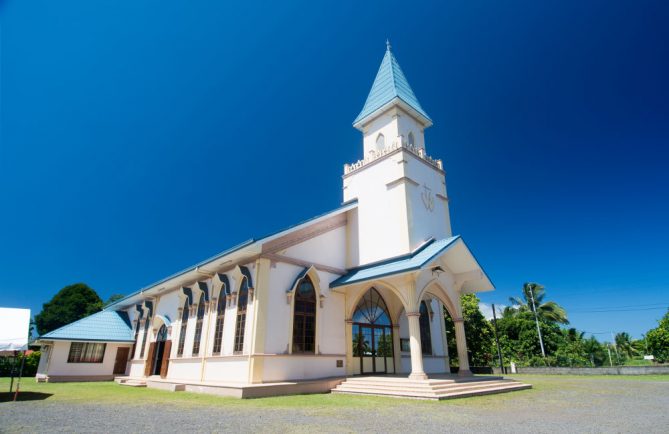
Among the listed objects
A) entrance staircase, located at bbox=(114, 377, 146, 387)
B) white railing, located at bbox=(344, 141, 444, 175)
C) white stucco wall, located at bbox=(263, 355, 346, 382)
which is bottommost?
entrance staircase, located at bbox=(114, 377, 146, 387)

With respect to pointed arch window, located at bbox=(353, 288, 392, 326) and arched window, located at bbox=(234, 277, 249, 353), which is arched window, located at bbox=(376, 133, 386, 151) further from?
arched window, located at bbox=(234, 277, 249, 353)

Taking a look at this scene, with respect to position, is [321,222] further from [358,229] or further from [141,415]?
[141,415]

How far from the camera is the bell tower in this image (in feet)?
53.5

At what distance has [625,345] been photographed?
65375 millimetres

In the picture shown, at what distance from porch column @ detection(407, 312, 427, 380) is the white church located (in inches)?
1.8

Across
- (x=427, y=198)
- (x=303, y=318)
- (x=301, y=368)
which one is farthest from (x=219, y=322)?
(x=427, y=198)

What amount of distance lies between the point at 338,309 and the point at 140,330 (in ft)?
50.7

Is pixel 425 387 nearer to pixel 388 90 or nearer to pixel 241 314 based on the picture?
pixel 241 314

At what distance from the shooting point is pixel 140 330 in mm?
23594

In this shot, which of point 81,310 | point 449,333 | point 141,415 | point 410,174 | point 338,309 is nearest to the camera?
point 141,415

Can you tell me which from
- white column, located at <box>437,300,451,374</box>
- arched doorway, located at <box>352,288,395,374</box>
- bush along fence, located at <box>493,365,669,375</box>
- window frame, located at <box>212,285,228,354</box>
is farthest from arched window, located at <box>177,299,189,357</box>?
bush along fence, located at <box>493,365,669,375</box>

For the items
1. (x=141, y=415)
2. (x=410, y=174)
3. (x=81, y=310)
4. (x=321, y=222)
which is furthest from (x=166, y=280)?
(x=81, y=310)

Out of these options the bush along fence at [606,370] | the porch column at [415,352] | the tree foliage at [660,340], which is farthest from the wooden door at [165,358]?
the tree foliage at [660,340]

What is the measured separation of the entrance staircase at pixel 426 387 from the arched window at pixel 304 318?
1993mm
